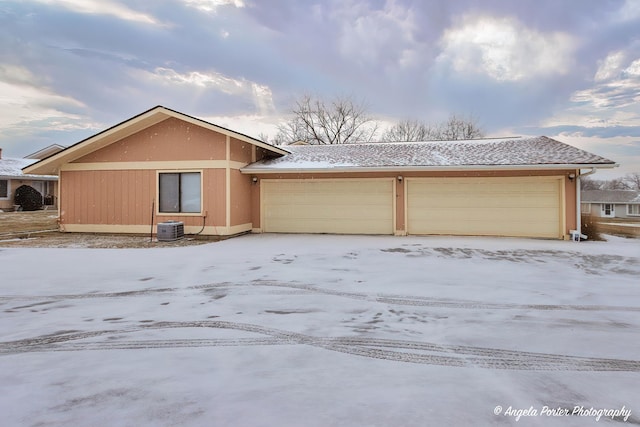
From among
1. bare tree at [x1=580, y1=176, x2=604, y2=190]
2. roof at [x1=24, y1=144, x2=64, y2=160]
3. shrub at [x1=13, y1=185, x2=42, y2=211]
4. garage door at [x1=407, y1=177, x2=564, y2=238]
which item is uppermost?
bare tree at [x1=580, y1=176, x2=604, y2=190]

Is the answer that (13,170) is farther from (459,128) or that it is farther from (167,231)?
(459,128)

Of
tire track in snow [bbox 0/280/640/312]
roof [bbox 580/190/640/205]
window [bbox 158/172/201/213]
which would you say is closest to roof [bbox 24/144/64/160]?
window [bbox 158/172/201/213]

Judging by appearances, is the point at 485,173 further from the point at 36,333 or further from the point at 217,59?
the point at 217,59

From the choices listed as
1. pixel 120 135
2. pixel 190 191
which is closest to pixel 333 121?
pixel 120 135

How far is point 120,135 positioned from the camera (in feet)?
41.0

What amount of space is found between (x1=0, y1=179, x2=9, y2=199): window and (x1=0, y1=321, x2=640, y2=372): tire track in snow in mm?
26142

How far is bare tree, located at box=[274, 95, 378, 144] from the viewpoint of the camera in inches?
1427

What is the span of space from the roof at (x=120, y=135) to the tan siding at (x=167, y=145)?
0.18 meters

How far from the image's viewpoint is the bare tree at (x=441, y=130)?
3631 centimetres

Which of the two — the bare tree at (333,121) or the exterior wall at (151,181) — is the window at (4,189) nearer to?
the exterior wall at (151,181)

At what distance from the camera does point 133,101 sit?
19.4 metres

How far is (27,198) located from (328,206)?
22010 mm

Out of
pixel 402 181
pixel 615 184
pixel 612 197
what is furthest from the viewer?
pixel 615 184

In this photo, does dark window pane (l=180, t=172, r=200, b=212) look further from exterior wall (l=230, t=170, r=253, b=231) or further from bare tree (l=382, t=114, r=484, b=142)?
bare tree (l=382, t=114, r=484, b=142)
